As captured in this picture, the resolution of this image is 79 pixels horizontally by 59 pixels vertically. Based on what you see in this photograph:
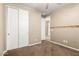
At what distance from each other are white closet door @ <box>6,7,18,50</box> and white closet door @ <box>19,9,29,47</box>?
3.8 inches

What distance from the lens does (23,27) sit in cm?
247

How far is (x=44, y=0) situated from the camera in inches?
A: 86.3

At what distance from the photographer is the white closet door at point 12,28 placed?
235 cm

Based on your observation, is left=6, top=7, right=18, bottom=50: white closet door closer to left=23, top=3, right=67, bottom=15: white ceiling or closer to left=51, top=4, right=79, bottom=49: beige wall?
left=23, top=3, right=67, bottom=15: white ceiling

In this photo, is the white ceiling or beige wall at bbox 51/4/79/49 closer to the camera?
the white ceiling

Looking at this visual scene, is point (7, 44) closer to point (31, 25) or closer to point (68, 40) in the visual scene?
point (31, 25)

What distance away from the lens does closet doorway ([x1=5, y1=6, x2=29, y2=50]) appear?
2.36 metres

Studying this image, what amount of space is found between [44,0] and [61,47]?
1231 millimetres

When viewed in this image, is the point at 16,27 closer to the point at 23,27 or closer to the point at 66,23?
the point at 23,27

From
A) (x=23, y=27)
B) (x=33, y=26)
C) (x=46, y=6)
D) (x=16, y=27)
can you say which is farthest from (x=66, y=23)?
(x=16, y=27)

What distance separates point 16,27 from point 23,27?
17 cm

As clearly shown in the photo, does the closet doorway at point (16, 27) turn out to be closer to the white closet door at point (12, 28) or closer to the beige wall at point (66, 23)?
the white closet door at point (12, 28)

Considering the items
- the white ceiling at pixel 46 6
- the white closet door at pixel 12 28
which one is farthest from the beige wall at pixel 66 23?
the white closet door at pixel 12 28

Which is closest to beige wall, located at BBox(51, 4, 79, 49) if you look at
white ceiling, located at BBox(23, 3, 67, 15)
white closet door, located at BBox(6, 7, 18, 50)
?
white ceiling, located at BBox(23, 3, 67, 15)
